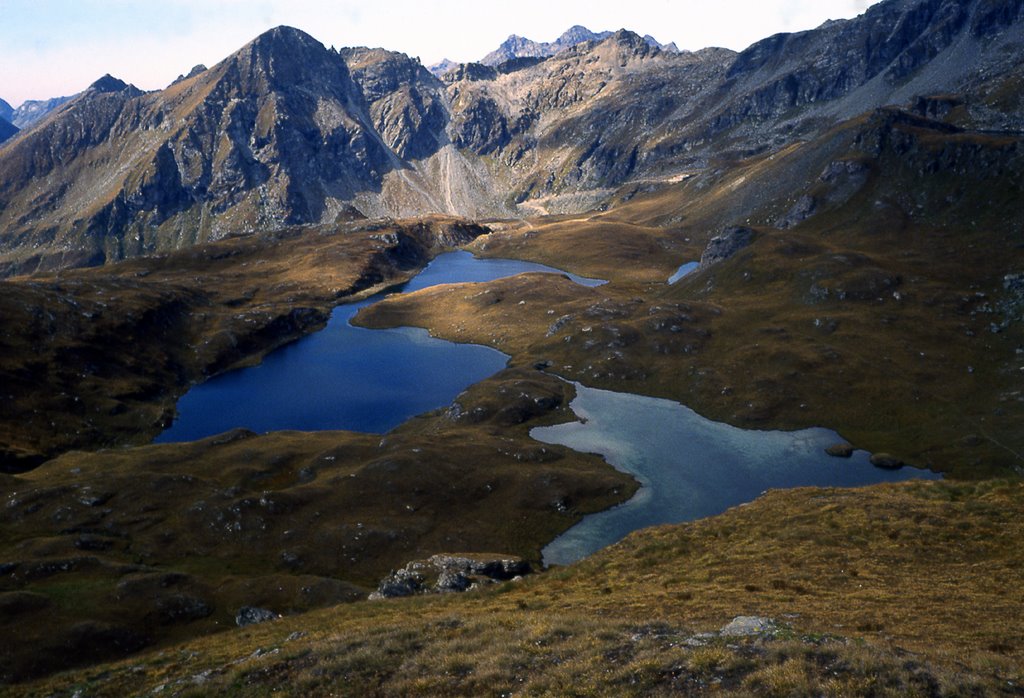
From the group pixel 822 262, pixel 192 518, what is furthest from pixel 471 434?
pixel 822 262

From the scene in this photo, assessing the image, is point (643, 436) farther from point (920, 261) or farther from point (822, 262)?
point (920, 261)

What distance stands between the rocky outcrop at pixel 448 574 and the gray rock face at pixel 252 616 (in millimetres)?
9299

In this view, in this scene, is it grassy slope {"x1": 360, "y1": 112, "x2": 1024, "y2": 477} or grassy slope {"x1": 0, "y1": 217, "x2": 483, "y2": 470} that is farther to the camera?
grassy slope {"x1": 0, "y1": 217, "x2": 483, "y2": 470}

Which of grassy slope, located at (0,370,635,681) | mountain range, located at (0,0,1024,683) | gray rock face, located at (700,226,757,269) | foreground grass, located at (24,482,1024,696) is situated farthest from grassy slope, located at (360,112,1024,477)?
foreground grass, located at (24,482,1024,696)

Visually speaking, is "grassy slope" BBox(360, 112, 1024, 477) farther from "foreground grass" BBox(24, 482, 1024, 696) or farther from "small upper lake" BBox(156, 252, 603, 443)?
"foreground grass" BBox(24, 482, 1024, 696)

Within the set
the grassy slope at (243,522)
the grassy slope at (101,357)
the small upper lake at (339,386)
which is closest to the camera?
the grassy slope at (243,522)

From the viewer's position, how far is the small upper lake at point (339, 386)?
132500 mm

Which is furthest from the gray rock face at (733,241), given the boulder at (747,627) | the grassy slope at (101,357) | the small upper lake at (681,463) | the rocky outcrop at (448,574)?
the boulder at (747,627)

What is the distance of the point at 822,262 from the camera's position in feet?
537

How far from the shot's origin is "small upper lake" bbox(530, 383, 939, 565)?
81875 mm

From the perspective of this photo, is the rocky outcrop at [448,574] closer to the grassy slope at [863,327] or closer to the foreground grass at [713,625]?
the foreground grass at [713,625]

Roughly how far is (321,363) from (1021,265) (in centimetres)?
16964

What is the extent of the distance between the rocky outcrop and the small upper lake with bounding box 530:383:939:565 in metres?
14.9

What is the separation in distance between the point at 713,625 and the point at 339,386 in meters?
130
